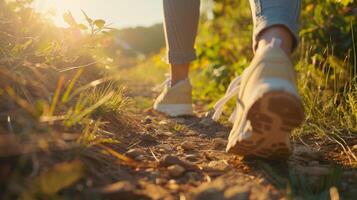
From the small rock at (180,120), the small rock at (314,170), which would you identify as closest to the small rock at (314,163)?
the small rock at (314,170)

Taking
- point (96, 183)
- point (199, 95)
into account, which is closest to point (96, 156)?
point (96, 183)

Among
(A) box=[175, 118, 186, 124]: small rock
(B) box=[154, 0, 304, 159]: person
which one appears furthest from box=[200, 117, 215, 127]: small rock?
(B) box=[154, 0, 304, 159]: person

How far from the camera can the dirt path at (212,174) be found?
3.89ft

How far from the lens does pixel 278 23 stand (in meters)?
1.49

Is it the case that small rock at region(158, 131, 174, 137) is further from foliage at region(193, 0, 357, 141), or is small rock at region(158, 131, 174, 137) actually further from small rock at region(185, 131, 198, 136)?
foliage at region(193, 0, 357, 141)

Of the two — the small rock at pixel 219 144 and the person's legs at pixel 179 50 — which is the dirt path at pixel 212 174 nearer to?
the small rock at pixel 219 144

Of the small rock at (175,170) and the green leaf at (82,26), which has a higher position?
the green leaf at (82,26)

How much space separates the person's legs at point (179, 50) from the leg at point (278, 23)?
80 centimetres

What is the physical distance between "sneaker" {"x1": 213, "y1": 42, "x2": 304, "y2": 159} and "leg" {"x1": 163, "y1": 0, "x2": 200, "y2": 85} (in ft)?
2.95

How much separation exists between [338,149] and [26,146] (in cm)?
128

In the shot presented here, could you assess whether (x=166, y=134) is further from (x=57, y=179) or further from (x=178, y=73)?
(x=57, y=179)

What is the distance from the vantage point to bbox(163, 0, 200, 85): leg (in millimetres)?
2311

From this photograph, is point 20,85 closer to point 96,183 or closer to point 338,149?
point 96,183

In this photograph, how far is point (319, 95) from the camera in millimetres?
2566
